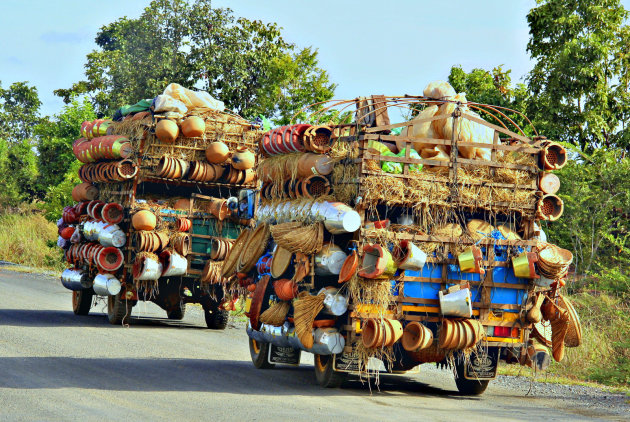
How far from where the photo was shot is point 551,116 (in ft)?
76.0

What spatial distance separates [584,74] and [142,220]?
12.5 metres

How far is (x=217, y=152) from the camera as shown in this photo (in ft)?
53.9

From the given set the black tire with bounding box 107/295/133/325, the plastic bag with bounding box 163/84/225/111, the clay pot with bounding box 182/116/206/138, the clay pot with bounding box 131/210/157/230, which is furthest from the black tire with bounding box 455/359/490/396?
the plastic bag with bounding box 163/84/225/111

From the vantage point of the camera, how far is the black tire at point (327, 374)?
34.4ft

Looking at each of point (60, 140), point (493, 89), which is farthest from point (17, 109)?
point (493, 89)

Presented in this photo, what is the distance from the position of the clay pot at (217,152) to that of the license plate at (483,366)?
24.2 ft

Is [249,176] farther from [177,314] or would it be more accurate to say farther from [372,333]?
[372,333]

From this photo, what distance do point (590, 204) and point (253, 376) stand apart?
35.9 ft

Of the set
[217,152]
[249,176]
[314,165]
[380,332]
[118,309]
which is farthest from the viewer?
[249,176]

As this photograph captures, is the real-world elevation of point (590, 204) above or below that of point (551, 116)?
below

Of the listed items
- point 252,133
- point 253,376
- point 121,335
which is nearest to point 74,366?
point 253,376

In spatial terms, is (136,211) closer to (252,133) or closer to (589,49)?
(252,133)

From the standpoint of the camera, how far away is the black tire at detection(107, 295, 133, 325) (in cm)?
1655

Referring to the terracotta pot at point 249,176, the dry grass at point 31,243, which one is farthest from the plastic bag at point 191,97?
the dry grass at point 31,243
